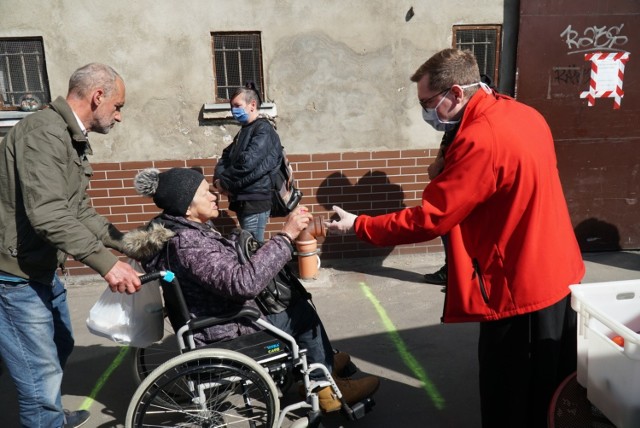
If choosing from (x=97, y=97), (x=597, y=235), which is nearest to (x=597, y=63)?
(x=597, y=235)

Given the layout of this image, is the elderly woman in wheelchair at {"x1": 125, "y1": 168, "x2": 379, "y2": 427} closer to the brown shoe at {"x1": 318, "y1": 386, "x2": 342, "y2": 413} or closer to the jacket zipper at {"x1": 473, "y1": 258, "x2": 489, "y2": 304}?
the brown shoe at {"x1": 318, "y1": 386, "x2": 342, "y2": 413}

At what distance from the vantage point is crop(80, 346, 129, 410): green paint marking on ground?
3.34 metres

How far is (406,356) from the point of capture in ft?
12.3

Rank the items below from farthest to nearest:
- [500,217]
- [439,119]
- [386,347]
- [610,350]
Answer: [386,347] < [439,119] < [500,217] < [610,350]

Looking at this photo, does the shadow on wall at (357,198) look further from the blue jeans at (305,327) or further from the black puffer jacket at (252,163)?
the blue jeans at (305,327)

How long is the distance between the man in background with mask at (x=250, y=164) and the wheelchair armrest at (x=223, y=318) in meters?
2.12

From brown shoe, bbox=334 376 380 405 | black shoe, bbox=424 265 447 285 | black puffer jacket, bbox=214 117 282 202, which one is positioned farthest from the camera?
black shoe, bbox=424 265 447 285

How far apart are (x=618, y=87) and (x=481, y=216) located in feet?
13.2

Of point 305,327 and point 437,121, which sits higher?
point 437,121

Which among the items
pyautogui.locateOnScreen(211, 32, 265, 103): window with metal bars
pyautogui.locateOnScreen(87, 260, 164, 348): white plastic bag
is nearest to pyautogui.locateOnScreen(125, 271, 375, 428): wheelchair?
pyautogui.locateOnScreen(87, 260, 164, 348): white plastic bag

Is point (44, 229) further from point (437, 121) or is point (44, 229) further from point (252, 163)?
point (252, 163)

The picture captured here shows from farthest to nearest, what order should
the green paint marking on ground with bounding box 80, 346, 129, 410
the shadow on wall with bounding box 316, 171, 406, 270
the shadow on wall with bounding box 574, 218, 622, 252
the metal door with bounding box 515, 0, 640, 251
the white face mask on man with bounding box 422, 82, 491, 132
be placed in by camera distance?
the shadow on wall with bounding box 574, 218, 622, 252, the shadow on wall with bounding box 316, 171, 406, 270, the metal door with bounding box 515, 0, 640, 251, the green paint marking on ground with bounding box 80, 346, 129, 410, the white face mask on man with bounding box 422, 82, 491, 132

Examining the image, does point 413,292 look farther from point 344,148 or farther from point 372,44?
point 372,44

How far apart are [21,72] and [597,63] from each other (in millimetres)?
5636
